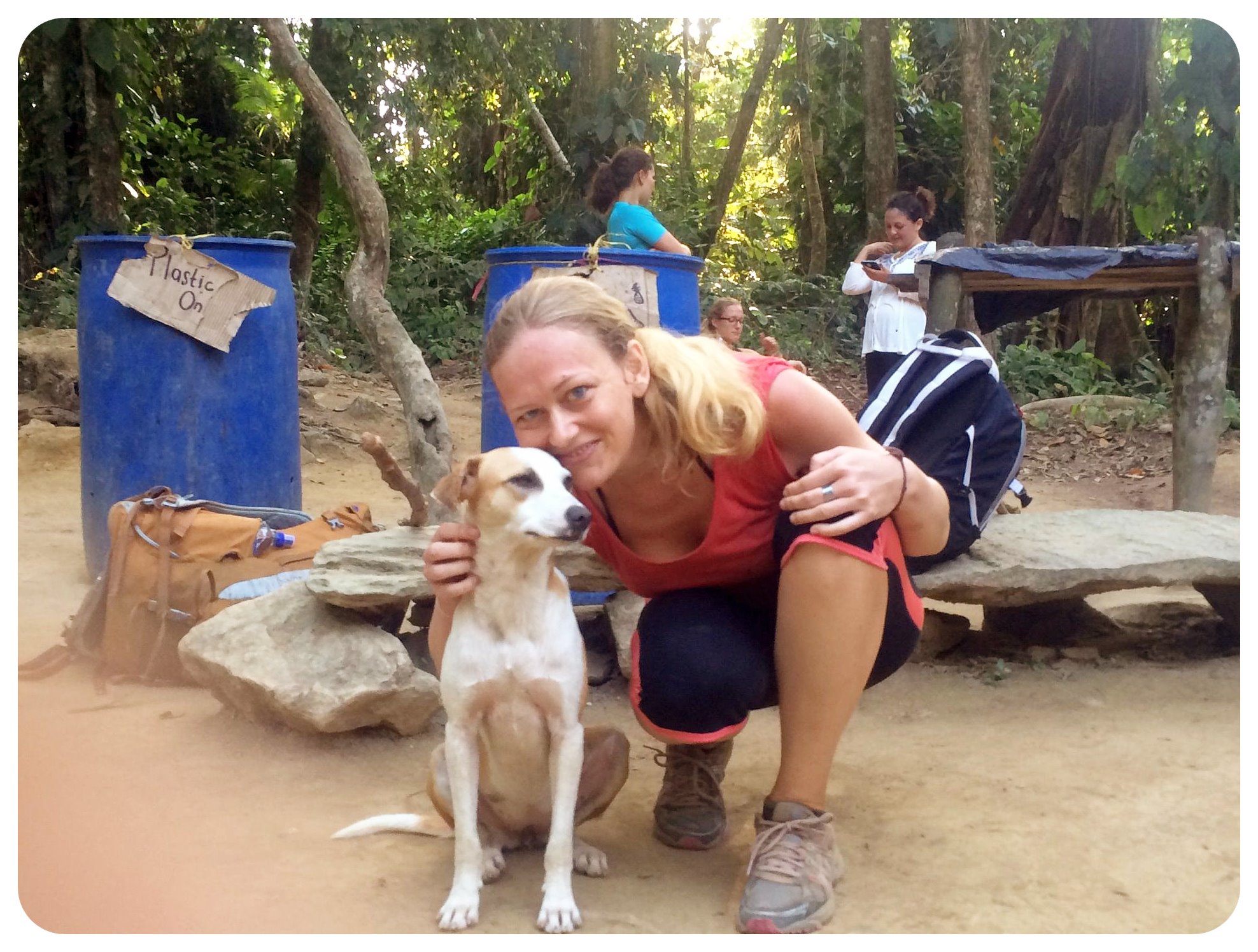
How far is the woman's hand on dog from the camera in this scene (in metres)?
1.91

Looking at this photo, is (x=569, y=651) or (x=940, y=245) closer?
(x=569, y=651)

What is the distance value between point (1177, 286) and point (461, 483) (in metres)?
3.54

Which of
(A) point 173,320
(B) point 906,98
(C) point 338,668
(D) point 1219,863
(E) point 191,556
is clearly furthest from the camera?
(B) point 906,98

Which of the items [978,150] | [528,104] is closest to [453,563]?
[528,104]

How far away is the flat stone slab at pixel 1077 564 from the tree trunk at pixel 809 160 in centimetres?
Answer: 793

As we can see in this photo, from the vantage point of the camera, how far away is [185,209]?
9961mm

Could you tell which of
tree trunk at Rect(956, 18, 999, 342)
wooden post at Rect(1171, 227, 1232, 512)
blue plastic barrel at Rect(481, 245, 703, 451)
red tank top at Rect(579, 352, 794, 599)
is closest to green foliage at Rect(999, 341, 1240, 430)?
tree trunk at Rect(956, 18, 999, 342)

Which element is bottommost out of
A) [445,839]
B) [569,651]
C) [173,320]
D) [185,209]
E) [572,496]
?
[445,839]

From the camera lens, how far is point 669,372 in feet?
6.25

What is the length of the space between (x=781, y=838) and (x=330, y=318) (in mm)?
8302

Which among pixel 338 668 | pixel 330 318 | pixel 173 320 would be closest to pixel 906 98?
pixel 330 318

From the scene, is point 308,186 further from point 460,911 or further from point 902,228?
point 460,911

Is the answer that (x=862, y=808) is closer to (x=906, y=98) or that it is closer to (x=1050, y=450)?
(x=1050, y=450)

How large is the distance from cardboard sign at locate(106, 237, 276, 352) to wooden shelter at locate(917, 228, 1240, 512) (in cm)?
256
